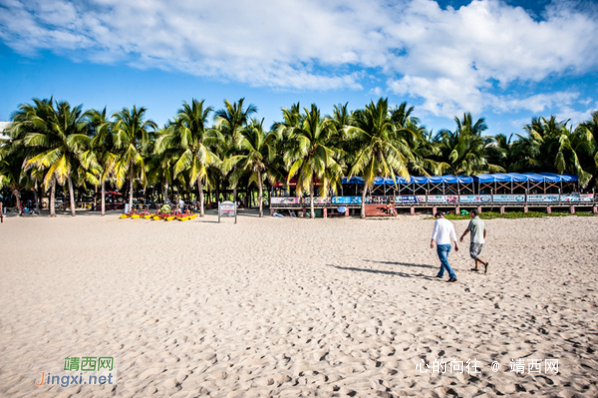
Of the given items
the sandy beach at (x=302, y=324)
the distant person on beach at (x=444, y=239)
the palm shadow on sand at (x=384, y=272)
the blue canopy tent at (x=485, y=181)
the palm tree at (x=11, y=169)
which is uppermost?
the palm tree at (x=11, y=169)

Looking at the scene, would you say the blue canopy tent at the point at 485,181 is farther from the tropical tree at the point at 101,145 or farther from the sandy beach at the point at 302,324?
the tropical tree at the point at 101,145

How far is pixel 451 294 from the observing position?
6195mm

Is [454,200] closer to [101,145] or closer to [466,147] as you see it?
[466,147]

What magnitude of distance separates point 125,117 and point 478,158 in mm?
31444

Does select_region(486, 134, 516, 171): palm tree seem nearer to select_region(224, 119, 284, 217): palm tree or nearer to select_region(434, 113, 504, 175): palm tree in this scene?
select_region(434, 113, 504, 175): palm tree

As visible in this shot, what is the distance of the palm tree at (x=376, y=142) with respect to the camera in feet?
71.0

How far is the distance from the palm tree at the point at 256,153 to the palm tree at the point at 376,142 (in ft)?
20.4

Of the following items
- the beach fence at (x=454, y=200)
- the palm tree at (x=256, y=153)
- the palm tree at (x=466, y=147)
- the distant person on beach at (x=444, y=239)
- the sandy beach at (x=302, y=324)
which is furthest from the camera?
the palm tree at (x=466, y=147)

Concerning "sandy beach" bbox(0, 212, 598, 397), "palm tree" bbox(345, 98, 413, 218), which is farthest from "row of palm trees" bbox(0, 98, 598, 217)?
"sandy beach" bbox(0, 212, 598, 397)

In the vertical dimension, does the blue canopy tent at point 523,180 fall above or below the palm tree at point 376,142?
below

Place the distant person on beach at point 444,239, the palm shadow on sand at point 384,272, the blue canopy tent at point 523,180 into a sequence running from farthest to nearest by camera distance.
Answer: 1. the blue canopy tent at point 523,180
2. the palm shadow on sand at point 384,272
3. the distant person on beach at point 444,239

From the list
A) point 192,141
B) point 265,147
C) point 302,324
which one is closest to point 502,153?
point 265,147

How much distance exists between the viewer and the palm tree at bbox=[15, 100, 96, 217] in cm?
2442

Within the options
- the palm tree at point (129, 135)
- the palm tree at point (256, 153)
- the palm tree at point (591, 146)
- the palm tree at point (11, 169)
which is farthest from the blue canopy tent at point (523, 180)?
the palm tree at point (11, 169)
